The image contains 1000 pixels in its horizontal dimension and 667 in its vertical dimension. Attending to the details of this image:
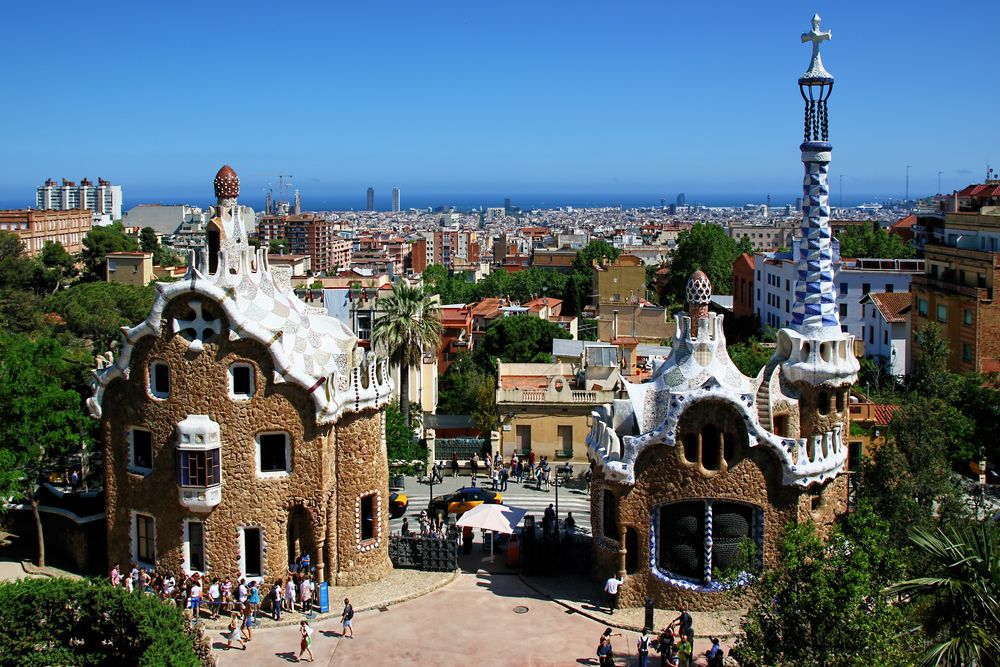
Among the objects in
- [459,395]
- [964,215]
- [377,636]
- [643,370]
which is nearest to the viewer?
[377,636]

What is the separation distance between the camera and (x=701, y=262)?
124 m

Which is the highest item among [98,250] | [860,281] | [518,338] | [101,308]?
[98,250]

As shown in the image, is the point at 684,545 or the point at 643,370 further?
the point at 643,370

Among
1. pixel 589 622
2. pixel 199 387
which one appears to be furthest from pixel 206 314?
pixel 589 622

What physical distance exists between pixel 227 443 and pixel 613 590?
11.8 metres

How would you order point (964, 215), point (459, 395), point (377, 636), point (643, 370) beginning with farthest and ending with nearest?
point (964, 215), point (459, 395), point (643, 370), point (377, 636)

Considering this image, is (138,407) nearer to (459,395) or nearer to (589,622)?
(589,622)

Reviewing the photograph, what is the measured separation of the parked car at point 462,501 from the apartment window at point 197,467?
1081 cm

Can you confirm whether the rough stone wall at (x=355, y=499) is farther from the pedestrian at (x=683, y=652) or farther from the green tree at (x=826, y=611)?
the green tree at (x=826, y=611)

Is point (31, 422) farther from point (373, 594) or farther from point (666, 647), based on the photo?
point (666, 647)

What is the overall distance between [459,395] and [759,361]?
16.9 meters

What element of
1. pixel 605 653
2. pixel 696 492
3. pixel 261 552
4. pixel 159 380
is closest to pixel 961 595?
pixel 605 653

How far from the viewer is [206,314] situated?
30969 mm

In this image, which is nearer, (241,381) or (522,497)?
(241,381)
